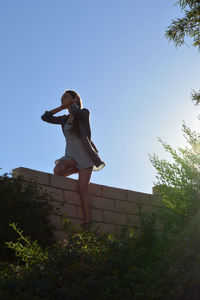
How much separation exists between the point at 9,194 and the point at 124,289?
3132 mm

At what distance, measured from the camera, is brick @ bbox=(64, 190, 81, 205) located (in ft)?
24.0

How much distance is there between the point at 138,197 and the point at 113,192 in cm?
61

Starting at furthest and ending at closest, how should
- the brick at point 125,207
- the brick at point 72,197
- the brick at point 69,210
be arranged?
1. the brick at point 125,207
2. the brick at point 72,197
3. the brick at point 69,210

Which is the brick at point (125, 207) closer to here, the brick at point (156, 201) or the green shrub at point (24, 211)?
the brick at point (156, 201)

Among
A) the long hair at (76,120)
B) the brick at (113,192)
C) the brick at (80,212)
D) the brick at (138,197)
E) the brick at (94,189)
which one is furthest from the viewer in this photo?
the brick at (138,197)

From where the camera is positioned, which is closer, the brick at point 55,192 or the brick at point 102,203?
the brick at point 55,192

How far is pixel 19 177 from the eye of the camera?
6.75 meters

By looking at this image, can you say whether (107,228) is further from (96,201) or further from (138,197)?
(138,197)

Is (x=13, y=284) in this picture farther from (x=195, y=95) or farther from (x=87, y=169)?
(x=195, y=95)

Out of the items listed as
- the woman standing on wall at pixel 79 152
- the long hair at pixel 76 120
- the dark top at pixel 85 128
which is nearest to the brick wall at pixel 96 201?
the woman standing on wall at pixel 79 152

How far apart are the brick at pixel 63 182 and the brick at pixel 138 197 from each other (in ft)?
3.99

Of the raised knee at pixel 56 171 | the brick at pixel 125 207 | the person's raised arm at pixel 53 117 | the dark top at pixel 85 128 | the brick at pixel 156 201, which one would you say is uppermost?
the person's raised arm at pixel 53 117

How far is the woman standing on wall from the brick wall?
0.52 feet

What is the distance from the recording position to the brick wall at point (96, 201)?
23.1ft
